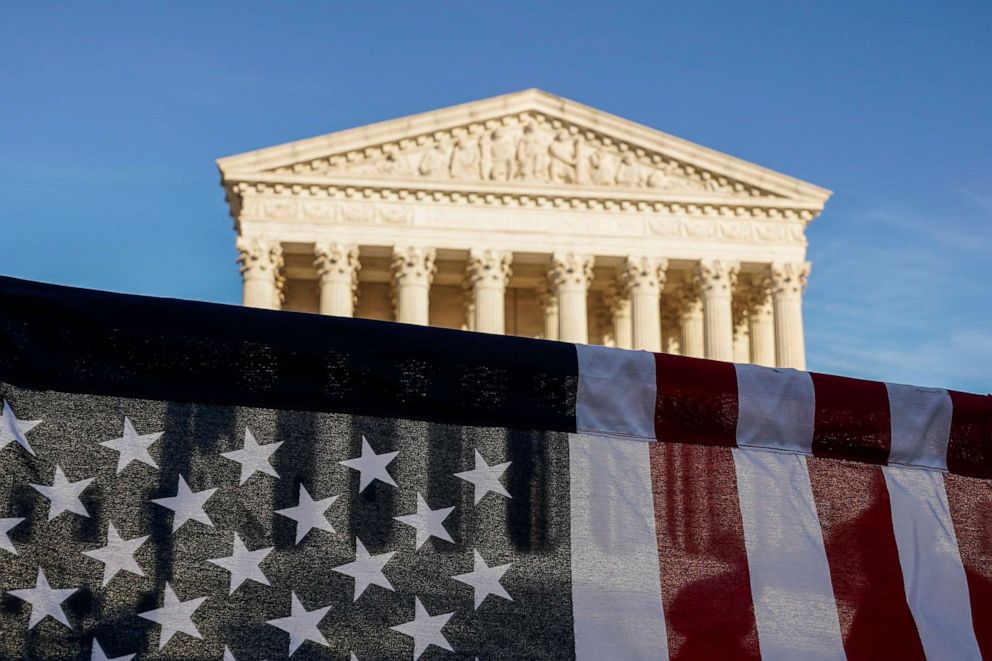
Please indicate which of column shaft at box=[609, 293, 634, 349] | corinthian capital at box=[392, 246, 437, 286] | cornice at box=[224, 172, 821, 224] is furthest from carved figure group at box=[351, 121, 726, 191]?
column shaft at box=[609, 293, 634, 349]

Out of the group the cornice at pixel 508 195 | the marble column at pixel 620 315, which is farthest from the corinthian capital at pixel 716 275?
the marble column at pixel 620 315

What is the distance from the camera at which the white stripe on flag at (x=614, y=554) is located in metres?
3.26

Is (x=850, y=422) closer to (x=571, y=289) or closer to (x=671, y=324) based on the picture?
(x=571, y=289)

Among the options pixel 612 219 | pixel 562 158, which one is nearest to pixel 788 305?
pixel 612 219

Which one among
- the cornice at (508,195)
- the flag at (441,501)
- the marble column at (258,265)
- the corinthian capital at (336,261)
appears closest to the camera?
the flag at (441,501)

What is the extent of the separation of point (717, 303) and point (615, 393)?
3583 centimetres

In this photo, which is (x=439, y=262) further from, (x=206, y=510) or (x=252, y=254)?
(x=206, y=510)

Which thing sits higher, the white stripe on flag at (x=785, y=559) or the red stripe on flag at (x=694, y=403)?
the red stripe on flag at (x=694, y=403)

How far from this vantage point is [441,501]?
3.27m

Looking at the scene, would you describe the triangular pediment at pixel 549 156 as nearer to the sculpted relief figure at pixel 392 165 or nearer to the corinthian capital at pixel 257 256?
Answer: the sculpted relief figure at pixel 392 165

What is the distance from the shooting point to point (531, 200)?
39.2m

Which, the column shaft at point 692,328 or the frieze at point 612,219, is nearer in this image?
the frieze at point 612,219

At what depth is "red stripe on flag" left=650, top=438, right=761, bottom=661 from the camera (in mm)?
3330

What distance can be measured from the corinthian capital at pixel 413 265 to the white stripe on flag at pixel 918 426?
34058 millimetres
